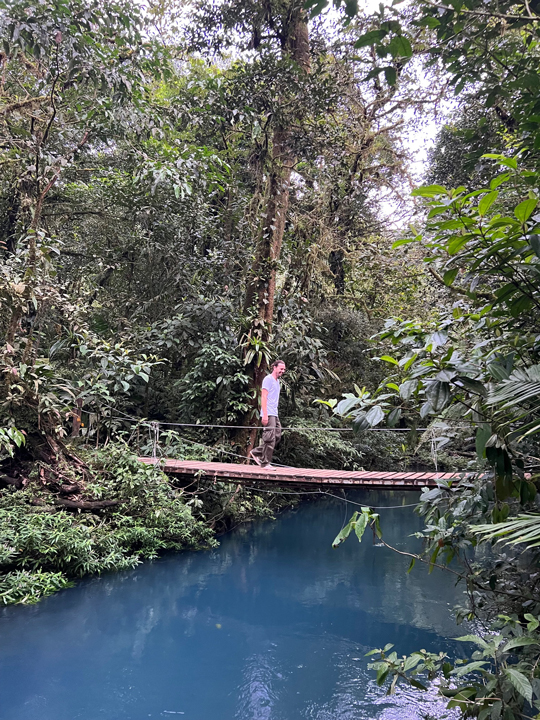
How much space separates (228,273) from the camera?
22.0 ft

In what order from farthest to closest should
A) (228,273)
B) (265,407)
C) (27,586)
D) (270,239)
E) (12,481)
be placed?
(228,273), (270,239), (265,407), (12,481), (27,586)

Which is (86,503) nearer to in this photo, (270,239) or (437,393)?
(270,239)

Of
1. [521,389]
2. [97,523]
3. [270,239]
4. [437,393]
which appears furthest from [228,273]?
[521,389]

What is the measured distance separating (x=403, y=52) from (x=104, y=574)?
434 centimetres

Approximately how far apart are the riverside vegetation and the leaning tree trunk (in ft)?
0.09

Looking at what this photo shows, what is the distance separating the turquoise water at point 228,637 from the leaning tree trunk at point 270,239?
6.07ft

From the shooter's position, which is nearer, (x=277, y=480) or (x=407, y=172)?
(x=277, y=480)

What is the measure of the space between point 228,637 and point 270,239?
443cm

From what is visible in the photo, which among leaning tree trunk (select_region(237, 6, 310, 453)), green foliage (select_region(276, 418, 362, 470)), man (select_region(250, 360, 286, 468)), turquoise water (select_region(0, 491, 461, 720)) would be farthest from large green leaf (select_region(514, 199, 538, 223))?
green foliage (select_region(276, 418, 362, 470))

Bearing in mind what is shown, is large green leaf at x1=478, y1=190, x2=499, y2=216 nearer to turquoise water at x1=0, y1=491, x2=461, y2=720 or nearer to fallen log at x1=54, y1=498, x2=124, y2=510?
turquoise water at x1=0, y1=491, x2=461, y2=720

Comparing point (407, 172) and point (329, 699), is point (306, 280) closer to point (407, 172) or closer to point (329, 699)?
point (407, 172)

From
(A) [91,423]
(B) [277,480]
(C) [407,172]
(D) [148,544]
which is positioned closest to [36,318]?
(A) [91,423]

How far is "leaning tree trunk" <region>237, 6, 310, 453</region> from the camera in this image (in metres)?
6.05

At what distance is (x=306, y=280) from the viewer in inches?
292
